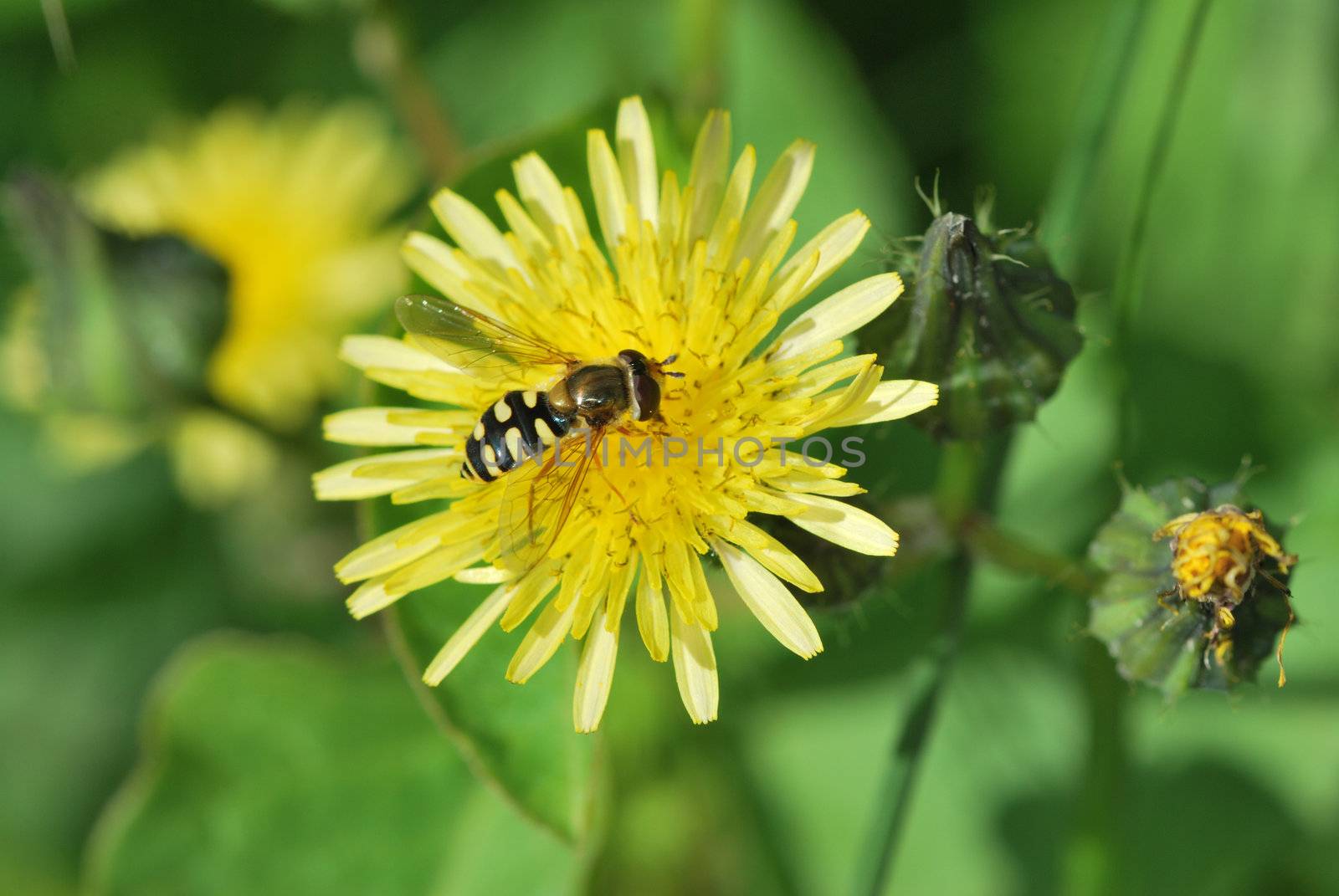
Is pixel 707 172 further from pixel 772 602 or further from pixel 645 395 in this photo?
pixel 772 602

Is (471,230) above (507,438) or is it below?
above

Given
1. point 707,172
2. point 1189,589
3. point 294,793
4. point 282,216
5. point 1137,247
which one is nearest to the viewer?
point 1189,589

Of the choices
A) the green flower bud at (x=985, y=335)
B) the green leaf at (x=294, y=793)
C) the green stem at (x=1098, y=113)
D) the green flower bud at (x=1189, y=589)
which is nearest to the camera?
the green flower bud at (x=1189, y=589)

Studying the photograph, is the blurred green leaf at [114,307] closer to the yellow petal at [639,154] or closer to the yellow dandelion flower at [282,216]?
the yellow dandelion flower at [282,216]

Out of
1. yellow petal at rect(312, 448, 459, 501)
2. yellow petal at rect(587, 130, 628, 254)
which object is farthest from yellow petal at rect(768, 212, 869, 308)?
yellow petal at rect(312, 448, 459, 501)

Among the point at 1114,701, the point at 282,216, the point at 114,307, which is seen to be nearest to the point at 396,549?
the point at 114,307

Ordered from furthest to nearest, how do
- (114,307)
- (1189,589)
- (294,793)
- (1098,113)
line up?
(294,793) < (114,307) < (1098,113) < (1189,589)

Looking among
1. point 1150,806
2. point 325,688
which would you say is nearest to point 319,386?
point 325,688

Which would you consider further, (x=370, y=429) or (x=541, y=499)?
(x=370, y=429)

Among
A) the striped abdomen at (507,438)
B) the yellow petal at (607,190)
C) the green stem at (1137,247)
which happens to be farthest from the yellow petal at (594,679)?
the green stem at (1137,247)
